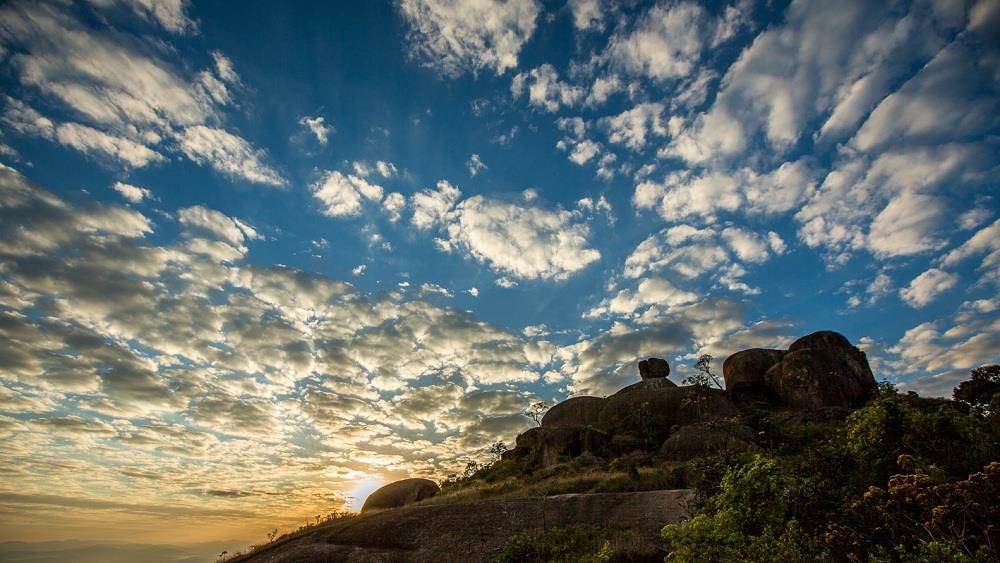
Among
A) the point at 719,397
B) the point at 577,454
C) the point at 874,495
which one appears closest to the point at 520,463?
the point at 577,454

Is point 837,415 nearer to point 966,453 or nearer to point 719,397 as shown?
point 719,397

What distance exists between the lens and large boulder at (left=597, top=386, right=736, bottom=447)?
4719 centimetres

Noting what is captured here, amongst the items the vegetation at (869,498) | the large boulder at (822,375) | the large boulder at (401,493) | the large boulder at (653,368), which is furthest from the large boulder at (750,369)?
the vegetation at (869,498)

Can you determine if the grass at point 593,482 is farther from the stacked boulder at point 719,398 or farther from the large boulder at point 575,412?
the large boulder at point 575,412

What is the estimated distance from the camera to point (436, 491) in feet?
153

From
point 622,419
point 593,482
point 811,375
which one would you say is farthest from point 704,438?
point 811,375

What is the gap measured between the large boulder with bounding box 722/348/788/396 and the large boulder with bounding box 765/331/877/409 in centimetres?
155

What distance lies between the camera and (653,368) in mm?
68062

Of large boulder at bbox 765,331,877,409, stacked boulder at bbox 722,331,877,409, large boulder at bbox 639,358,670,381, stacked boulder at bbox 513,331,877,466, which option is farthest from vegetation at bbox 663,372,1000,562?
large boulder at bbox 639,358,670,381

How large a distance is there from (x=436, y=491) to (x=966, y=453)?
40009 mm

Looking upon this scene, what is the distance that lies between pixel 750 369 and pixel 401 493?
39.8 m

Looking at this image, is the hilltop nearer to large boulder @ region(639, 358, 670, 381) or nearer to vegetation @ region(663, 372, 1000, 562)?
vegetation @ region(663, 372, 1000, 562)

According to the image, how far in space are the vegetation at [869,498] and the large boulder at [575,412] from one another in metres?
40.3

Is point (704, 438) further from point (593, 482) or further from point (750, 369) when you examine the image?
point (750, 369)
